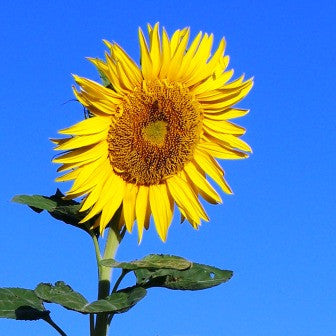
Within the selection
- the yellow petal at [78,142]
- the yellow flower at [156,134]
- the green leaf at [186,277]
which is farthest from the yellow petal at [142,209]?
the yellow petal at [78,142]

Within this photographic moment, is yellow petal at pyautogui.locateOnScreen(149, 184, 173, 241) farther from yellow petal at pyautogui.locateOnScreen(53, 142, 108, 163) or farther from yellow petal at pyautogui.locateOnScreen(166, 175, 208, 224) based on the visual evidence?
yellow petal at pyautogui.locateOnScreen(53, 142, 108, 163)

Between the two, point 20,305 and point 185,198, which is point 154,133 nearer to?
point 185,198

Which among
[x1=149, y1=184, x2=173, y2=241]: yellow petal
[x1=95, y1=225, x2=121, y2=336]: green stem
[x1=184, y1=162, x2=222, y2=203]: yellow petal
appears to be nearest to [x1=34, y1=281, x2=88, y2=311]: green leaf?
[x1=95, y1=225, x2=121, y2=336]: green stem

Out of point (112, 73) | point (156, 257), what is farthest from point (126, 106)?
point (156, 257)

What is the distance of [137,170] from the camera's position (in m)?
5.16

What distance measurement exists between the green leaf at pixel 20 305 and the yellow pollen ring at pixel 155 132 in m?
1.27

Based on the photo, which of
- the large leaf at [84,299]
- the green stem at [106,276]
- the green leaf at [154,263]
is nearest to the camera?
the large leaf at [84,299]

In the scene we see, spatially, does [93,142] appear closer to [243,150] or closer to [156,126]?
[156,126]

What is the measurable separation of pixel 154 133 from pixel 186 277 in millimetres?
969

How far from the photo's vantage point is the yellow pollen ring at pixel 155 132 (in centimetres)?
521

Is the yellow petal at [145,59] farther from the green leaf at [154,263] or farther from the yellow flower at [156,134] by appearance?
the green leaf at [154,263]

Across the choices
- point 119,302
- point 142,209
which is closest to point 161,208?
point 142,209

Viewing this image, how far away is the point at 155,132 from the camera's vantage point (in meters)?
5.23

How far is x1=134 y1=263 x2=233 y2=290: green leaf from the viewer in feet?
16.3
